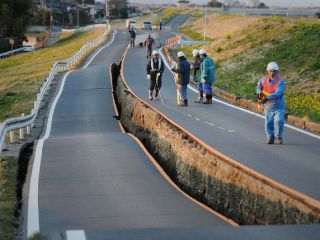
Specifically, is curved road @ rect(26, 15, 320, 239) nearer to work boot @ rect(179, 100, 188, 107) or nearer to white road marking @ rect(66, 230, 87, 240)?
white road marking @ rect(66, 230, 87, 240)

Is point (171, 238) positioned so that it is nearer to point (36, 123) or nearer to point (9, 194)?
point (9, 194)

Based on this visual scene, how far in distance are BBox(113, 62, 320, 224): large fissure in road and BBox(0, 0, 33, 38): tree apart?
6978cm

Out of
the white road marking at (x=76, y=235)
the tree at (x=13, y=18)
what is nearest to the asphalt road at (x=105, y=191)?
the white road marking at (x=76, y=235)

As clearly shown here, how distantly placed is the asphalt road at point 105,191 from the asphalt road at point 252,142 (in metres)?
1.57

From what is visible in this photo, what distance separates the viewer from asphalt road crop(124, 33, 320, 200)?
414 inches

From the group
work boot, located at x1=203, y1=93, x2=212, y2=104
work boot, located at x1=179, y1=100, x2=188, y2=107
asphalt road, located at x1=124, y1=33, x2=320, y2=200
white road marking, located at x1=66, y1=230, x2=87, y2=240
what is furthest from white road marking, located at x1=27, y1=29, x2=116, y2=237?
work boot, located at x1=203, y1=93, x2=212, y2=104

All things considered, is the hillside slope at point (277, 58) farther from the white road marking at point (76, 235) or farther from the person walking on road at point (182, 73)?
the white road marking at point (76, 235)

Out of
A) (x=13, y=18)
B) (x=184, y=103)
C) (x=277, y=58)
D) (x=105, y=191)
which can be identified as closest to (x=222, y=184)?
(x=105, y=191)

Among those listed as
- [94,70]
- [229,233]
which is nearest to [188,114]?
[229,233]

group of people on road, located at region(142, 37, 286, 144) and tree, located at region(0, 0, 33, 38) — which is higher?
group of people on road, located at region(142, 37, 286, 144)

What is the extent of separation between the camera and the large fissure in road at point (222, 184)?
28.5 ft

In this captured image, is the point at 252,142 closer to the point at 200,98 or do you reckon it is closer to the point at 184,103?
the point at 184,103

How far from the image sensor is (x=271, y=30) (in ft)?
116

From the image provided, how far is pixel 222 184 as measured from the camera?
35.5 ft
